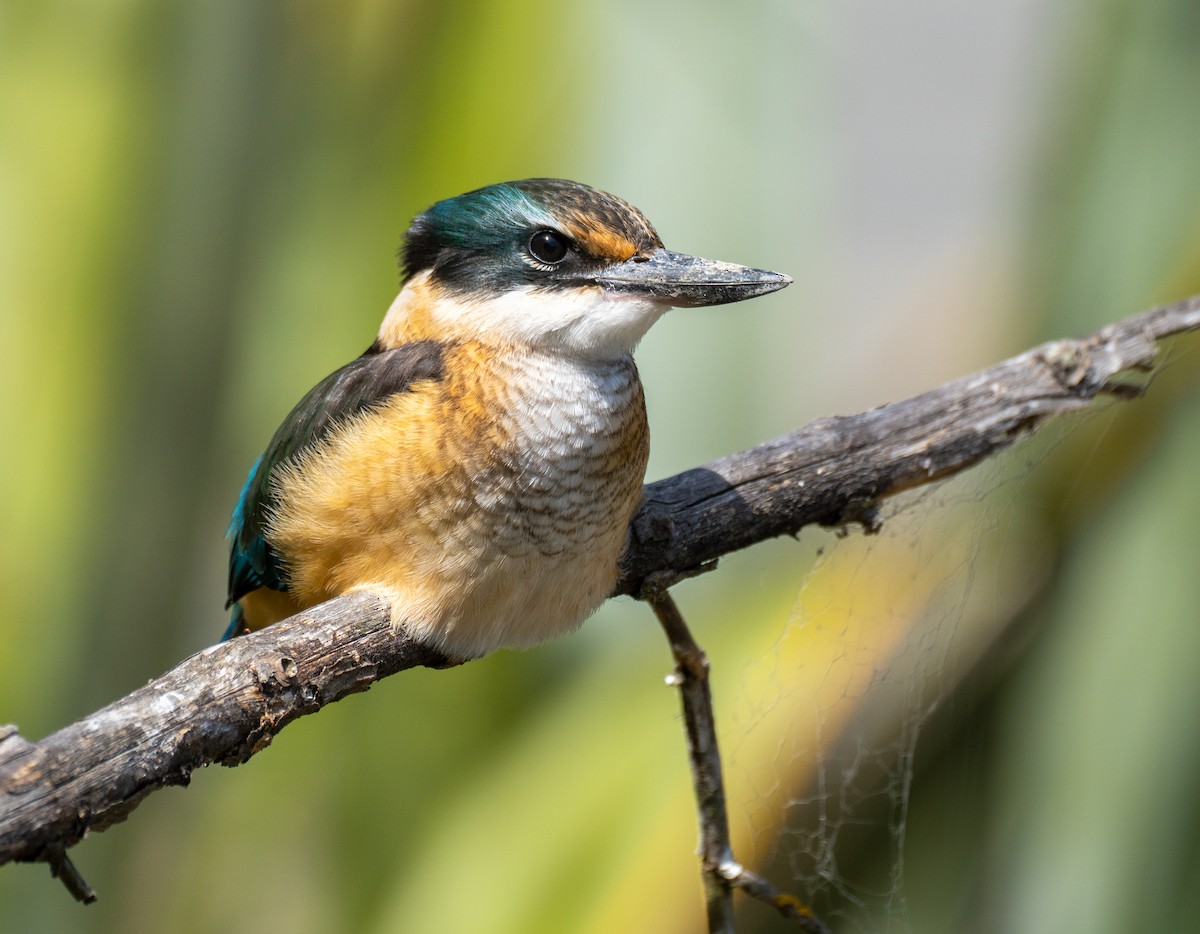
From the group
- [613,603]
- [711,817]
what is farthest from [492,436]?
[613,603]

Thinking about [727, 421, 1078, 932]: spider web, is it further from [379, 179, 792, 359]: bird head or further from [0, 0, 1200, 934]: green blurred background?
[379, 179, 792, 359]: bird head

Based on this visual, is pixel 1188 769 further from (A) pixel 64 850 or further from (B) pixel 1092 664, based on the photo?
(A) pixel 64 850

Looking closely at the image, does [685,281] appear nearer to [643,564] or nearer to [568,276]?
[568,276]

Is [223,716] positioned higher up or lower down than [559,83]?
lower down

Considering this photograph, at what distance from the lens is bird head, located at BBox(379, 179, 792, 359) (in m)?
1.54

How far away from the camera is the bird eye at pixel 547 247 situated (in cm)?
156

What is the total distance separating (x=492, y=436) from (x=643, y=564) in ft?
0.98

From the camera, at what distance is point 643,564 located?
1615 millimetres

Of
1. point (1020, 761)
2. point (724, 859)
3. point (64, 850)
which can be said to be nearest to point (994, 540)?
point (1020, 761)

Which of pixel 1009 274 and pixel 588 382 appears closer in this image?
pixel 588 382

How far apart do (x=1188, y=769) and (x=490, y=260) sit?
1585 mm

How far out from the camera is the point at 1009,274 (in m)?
2.68

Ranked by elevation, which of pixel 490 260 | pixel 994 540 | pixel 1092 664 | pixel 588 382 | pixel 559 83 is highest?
pixel 559 83

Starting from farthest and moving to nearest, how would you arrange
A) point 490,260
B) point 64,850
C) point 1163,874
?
point 1163,874 < point 490,260 < point 64,850
